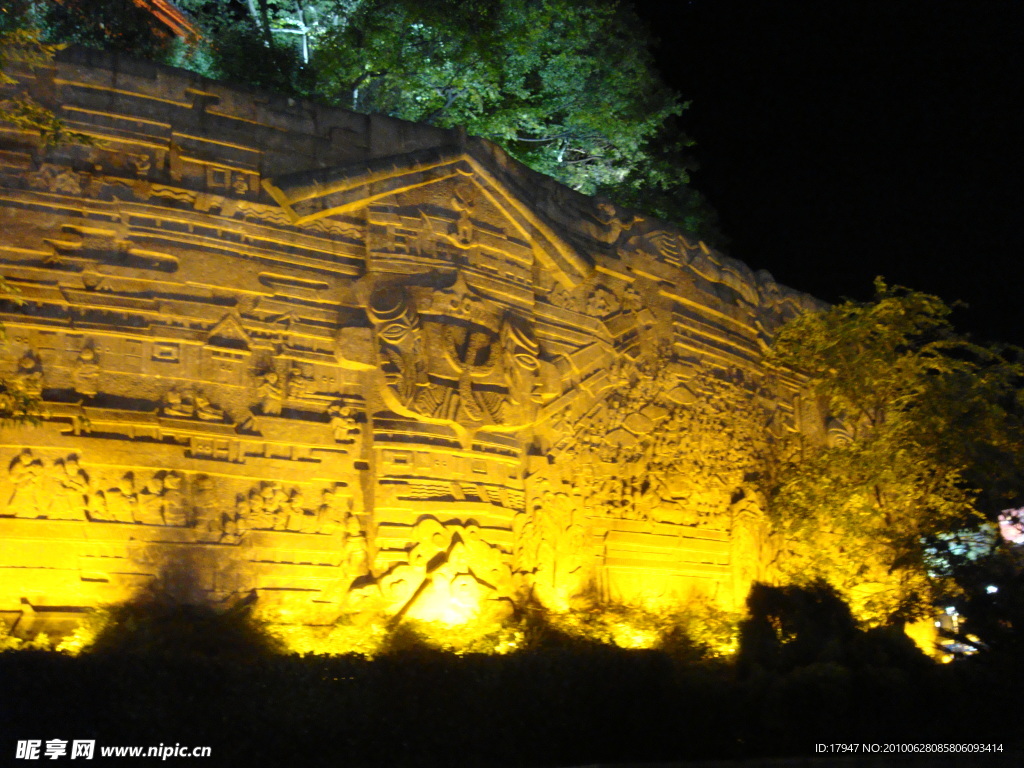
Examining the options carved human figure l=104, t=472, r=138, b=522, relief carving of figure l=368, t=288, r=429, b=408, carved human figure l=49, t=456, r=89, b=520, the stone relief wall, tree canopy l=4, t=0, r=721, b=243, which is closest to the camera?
carved human figure l=49, t=456, r=89, b=520

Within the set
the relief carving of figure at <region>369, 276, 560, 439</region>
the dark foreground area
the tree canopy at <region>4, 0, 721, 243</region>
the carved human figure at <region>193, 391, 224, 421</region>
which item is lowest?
the dark foreground area

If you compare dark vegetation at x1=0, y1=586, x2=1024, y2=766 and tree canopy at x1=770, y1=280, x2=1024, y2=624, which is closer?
dark vegetation at x1=0, y1=586, x2=1024, y2=766

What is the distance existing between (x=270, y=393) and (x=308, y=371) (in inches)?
16.5

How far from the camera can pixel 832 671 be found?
30.3 feet

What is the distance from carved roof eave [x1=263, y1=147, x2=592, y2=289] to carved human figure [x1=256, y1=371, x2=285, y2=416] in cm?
153

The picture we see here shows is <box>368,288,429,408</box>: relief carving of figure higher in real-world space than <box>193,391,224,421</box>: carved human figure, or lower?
higher

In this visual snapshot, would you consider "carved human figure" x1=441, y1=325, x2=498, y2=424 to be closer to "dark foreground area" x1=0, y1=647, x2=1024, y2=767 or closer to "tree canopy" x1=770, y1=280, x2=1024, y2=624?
"dark foreground area" x1=0, y1=647, x2=1024, y2=767

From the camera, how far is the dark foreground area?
6172 mm

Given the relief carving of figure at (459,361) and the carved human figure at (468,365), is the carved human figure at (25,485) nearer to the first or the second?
the relief carving of figure at (459,361)

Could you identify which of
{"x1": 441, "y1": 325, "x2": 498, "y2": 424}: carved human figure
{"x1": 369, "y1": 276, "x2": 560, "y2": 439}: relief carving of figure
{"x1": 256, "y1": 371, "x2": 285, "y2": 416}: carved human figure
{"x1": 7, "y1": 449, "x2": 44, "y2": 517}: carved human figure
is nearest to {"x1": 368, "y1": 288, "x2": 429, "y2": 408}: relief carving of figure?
{"x1": 369, "y1": 276, "x2": 560, "y2": 439}: relief carving of figure

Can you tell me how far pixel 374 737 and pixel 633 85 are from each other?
44.1ft

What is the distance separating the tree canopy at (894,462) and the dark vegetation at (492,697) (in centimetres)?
192

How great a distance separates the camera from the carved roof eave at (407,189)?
918 cm

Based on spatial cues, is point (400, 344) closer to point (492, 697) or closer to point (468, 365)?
point (468, 365)
